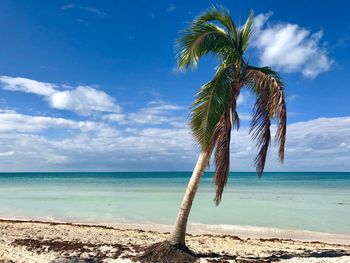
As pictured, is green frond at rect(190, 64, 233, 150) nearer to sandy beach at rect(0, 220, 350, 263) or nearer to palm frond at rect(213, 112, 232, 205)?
palm frond at rect(213, 112, 232, 205)

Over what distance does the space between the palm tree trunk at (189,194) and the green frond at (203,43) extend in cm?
224

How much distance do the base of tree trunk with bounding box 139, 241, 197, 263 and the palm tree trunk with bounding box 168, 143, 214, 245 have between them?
0.48ft

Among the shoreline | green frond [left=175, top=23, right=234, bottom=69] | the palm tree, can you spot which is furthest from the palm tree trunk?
the shoreline

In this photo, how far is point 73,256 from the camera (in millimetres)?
9141

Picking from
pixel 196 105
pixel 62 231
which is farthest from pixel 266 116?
pixel 62 231

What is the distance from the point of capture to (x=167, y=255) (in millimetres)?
8633

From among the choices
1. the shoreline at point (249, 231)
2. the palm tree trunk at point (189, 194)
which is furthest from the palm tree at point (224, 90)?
the shoreline at point (249, 231)

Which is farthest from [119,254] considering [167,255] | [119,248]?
[167,255]

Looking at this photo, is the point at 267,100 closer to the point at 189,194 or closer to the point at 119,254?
the point at 189,194

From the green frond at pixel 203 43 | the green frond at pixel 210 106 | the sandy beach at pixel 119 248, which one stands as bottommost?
the sandy beach at pixel 119 248

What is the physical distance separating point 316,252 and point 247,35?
250 inches

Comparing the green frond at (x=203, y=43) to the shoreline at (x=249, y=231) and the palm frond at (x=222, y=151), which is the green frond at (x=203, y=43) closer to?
the palm frond at (x=222, y=151)

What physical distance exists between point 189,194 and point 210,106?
2.21 meters

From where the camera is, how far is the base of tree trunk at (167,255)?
28.0 ft
